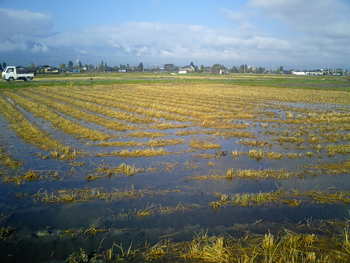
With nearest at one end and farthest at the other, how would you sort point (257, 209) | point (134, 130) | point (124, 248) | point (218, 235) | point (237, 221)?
1. point (124, 248)
2. point (218, 235)
3. point (237, 221)
4. point (257, 209)
5. point (134, 130)

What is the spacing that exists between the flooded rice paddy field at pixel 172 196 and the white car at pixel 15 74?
43.3 m

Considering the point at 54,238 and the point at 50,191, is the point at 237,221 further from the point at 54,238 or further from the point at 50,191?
the point at 50,191

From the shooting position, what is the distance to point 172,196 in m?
6.80

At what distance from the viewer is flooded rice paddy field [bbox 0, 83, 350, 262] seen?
15.7ft

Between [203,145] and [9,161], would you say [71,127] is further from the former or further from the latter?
[203,145]

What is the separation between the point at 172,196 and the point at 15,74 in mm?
53312

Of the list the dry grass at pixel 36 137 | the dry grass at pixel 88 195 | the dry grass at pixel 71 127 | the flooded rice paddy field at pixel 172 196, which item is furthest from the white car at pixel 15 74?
the dry grass at pixel 88 195

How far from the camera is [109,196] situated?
6707mm

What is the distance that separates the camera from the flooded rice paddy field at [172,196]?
4781 mm

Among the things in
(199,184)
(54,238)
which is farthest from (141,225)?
(199,184)

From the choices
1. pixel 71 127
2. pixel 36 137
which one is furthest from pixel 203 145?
pixel 36 137

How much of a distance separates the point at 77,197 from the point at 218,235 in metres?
3.58

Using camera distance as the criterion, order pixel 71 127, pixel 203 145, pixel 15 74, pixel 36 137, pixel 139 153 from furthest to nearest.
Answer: pixel 15 74 → pixel 71 127 → pixel 36 137 → pixel 203 145 → pixel 139 153

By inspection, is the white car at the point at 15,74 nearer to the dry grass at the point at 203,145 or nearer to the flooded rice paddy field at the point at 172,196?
the flooded rice paddy field at the point at 172,196
